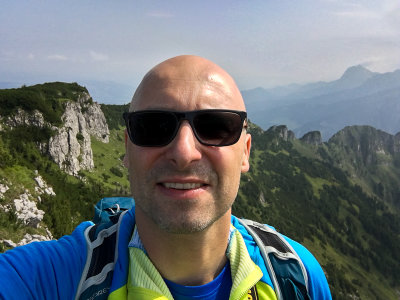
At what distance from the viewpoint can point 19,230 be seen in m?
21.6

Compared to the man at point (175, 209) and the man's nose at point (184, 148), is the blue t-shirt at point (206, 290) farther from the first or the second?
the man's nose at point (184, 148)

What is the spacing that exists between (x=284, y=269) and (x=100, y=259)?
2.86 meters

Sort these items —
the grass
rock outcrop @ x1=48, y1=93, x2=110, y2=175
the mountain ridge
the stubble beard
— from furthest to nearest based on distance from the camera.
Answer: the grass → rock outcrop @ x1=48, y1=93, x2=110, y2=175 → the mountain ridge → the stubble beard

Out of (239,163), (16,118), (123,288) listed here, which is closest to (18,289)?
(123,288)

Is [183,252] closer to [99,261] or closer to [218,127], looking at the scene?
[99,261]

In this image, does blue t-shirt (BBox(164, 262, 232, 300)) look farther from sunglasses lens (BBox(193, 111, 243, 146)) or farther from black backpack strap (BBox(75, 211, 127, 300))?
sunglasses lens (BBox(193, 111, 243, 146))

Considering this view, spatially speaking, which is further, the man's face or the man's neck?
the man's neck

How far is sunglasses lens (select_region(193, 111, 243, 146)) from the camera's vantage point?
140 inches

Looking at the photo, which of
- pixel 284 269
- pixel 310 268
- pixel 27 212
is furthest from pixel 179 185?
pixel 27 212

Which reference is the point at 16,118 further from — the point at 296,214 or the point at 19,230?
the point at 296,214

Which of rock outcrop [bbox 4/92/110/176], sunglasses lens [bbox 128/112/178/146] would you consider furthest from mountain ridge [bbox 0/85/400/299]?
sunglasses lens [bbox 128/112/178/146]

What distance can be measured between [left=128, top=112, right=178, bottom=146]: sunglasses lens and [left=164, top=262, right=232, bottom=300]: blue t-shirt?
2.06 meters

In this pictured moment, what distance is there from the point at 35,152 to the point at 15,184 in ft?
116

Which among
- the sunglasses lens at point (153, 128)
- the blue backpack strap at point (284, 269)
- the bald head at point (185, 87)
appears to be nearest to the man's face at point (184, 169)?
the bald head at point (185, 87)
